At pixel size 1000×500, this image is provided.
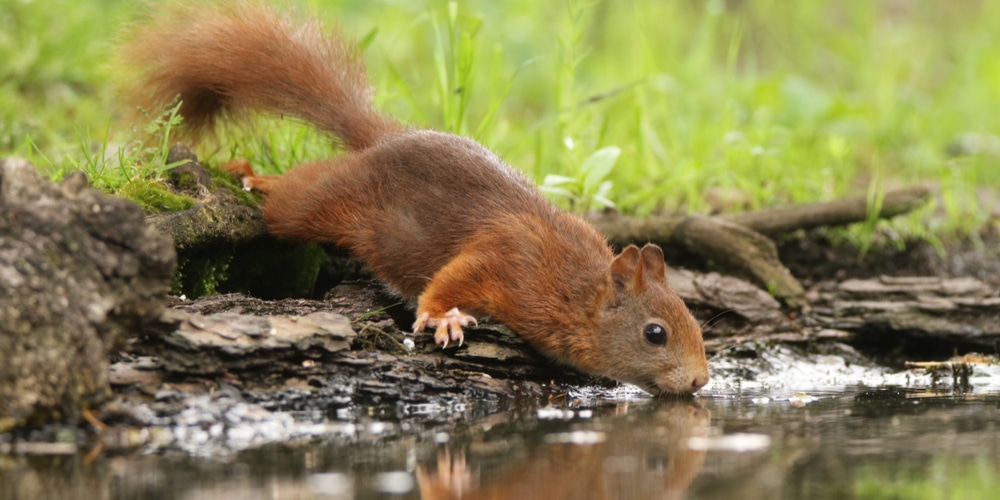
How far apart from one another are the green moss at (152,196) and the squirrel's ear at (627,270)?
1.80 metres

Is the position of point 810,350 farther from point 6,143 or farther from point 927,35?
point 927,35

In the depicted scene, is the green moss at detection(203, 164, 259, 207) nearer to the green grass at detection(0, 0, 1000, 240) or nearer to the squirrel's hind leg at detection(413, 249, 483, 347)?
the green grass at detection(0, 0, 1000, 240)

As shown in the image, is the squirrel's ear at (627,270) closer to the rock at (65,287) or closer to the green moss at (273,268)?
the green moss at (273,268)

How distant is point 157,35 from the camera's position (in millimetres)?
4926

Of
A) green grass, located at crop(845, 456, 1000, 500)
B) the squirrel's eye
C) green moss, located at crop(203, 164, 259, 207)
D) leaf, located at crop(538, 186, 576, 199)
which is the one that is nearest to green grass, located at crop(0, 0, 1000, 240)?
leaf, located at crop(538, 186, 576, 199)

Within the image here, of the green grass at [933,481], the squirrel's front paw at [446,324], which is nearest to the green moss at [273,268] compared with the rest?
the squirrel's front paw at [446,324]

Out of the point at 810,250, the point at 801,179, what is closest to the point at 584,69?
the point at 801,179

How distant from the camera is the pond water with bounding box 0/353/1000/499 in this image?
2438 mm

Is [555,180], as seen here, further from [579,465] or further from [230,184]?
[579,465]

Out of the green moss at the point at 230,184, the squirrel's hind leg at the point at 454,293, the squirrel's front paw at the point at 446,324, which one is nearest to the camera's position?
the squirrel's front paw at the point at 446,324

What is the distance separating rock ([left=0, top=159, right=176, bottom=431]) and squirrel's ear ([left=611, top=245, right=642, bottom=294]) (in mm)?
1755

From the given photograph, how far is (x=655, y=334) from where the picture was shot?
414 centimetres

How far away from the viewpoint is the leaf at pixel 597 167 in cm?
536

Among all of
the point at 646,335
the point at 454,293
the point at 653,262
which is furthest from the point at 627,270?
the point at 454,293
